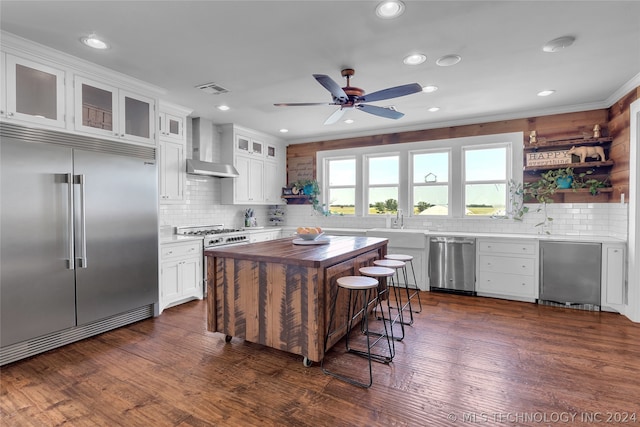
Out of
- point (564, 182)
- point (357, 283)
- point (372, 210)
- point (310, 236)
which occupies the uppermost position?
point (564, 182)

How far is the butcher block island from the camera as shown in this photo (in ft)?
8.54

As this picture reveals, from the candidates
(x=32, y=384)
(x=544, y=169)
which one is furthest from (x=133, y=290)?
(x=544, y=169)

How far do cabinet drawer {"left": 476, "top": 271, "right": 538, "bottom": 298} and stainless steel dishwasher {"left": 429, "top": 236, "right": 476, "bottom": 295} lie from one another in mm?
132

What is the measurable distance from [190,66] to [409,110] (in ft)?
9.91

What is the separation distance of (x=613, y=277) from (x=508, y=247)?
45.3 inches

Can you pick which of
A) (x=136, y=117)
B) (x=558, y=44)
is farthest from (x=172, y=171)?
(x=558, y=44)

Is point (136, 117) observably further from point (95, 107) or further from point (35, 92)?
point (35, 92)

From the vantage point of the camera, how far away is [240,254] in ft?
9.34

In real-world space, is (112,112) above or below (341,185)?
above

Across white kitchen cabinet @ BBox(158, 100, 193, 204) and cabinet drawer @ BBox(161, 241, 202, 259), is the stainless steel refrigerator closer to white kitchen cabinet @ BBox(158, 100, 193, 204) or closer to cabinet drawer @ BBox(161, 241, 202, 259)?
cabinet drawer @ BBox(161, 241, 202, 259)

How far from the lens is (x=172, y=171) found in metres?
4.50

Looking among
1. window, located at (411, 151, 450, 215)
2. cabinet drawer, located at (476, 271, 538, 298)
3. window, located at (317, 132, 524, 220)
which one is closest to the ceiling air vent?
window, located at (317, 132, 524, 220)

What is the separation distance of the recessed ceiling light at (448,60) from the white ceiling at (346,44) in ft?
0.21

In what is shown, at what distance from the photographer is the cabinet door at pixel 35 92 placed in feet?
8.73
